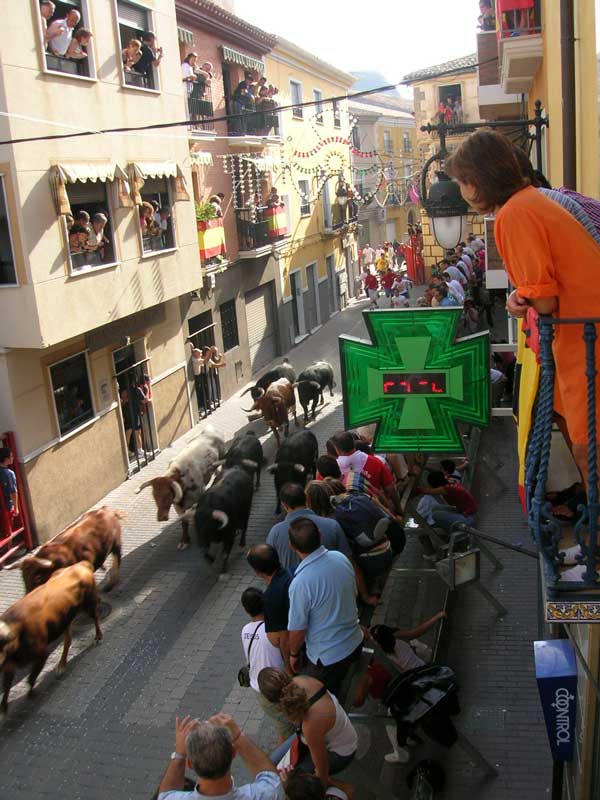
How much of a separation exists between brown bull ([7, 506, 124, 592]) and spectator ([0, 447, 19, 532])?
1829 mm

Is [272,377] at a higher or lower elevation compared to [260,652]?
lower

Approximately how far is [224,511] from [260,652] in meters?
4.77

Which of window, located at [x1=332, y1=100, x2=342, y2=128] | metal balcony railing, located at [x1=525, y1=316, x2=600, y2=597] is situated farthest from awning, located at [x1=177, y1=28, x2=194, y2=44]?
metal balcony railing, located at [x1=525, y1=316, x2=600, y2=597]

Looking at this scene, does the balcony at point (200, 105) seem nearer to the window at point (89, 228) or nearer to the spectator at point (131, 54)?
the spectator at point (131, 54)

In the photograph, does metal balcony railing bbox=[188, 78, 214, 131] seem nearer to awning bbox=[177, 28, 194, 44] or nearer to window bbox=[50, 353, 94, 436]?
awning bbox=[177, 28, 194, 44]

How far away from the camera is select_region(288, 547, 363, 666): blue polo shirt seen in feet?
18.3

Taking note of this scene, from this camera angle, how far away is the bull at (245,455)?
12.5 m

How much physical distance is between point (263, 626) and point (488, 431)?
9.94 metres

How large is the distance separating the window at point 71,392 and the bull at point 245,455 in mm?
2595

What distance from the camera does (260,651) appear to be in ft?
19.7

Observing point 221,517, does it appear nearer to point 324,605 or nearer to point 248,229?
point 324,605

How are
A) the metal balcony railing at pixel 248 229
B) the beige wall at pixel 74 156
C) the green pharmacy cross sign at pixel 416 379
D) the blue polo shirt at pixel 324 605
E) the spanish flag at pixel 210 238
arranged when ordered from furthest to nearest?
the metal balcony railing at pixel 248 229 → the spanish flag at pixel 210 238 → the beige wall at pixel 74 156 → the green pharmacy cross sign at pixel 416 379 → the blue polo shirt at pixel 324 605

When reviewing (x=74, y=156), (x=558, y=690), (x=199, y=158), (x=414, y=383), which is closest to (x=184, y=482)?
(x=74, y=156)

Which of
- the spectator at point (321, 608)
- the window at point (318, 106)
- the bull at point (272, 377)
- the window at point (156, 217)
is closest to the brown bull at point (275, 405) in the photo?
the bull at point (272, 377)
